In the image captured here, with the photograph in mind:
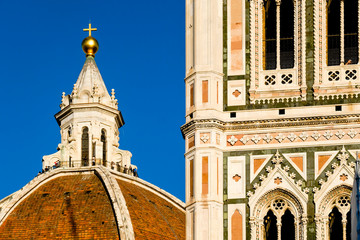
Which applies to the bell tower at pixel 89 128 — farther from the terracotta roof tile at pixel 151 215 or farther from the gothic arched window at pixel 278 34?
the gothic arched window at pixel 278 34

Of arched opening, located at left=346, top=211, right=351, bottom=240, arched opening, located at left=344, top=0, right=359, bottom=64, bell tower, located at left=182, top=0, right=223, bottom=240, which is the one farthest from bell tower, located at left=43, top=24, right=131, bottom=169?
arched opening, located at left=346, top=211, right=351, bottom=240

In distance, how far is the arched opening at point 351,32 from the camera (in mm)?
37062

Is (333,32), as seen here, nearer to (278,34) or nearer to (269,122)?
(278,34)

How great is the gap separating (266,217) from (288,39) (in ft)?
14.2

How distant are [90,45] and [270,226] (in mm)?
65246

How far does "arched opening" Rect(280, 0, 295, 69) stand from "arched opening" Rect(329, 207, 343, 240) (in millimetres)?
3742

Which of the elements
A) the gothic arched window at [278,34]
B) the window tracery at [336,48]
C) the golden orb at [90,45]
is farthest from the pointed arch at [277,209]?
the golden orb at [90,45]

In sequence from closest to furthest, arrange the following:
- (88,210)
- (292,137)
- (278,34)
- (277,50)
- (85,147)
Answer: (292,137), (277,50), (278,34), (88,210), (85,147)

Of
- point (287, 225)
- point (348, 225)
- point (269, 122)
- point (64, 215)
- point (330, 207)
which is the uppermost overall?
point (64, 215)

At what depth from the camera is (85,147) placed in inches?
3693

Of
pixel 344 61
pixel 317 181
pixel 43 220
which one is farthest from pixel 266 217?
pixel 43 220

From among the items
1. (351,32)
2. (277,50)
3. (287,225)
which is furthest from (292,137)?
(351,32)

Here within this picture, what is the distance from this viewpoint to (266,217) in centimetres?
3566

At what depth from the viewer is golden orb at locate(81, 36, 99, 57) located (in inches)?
3920
